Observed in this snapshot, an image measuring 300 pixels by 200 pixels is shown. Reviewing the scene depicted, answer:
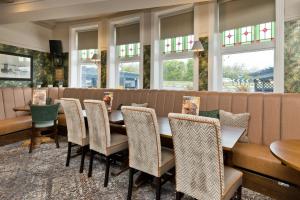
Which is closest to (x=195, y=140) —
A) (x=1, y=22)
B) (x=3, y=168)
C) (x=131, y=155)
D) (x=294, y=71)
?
(x=131, y=155)

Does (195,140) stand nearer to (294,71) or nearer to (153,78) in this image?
(294,71)

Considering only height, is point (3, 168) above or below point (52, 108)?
below

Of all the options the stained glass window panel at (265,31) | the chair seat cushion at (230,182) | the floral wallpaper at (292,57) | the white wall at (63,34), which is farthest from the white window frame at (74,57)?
the chair seat cushion at (230,182)

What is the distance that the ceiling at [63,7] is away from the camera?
3.54m

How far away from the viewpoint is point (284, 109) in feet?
8.11

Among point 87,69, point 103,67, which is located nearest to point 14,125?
point 103,67

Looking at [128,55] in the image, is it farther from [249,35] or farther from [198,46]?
[249,35]

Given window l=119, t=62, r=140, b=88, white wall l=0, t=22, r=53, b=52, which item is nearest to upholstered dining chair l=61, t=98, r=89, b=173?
window l=119, t=62, r=140, b=88

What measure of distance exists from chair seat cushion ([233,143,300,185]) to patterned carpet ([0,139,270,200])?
302 millimetres

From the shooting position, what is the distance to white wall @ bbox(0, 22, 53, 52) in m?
5.29

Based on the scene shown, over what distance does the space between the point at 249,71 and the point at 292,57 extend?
2.46ft

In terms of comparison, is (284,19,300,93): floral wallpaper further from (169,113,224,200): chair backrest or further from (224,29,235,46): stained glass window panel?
(169,113,224,200): chair backrest

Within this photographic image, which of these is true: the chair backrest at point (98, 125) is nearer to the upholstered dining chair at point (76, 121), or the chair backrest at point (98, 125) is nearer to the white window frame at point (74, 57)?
the upholstered dining chair at point (76, 121)

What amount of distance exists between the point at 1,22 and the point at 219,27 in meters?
4.88
